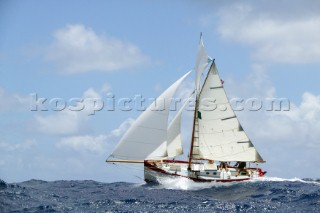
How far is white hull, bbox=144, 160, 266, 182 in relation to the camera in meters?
57.2

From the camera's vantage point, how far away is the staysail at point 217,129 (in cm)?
5725

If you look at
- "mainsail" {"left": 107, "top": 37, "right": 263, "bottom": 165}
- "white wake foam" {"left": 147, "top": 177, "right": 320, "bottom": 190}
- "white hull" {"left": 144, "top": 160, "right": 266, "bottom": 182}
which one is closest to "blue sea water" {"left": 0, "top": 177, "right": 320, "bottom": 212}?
"white wake foam" {"left": 147, "top": 177, "right": 320, "bottom": 190}

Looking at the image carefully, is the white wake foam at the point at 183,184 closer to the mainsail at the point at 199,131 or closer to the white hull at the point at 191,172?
the white hull at the point at 191,172

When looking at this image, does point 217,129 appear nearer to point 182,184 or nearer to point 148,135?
point 182,184

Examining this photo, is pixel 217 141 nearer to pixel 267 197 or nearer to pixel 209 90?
pixel 209 90

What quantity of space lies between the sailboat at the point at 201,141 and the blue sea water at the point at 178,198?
149 cm

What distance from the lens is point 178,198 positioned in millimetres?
47781

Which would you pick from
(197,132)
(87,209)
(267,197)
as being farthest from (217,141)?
(87,209)

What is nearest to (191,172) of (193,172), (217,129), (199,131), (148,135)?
(193,172)

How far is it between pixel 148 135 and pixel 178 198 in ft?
27.2

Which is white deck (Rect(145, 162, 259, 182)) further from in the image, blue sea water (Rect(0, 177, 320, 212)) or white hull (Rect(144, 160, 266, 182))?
blue sea water (Rect(0, 177, 320, 212))

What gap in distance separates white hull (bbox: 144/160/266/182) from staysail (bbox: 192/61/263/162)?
138cm

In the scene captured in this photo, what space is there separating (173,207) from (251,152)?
1961cm

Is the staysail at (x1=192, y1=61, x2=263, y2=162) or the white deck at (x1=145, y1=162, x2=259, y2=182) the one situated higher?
the staysail at (x1=192, y1=61, x2=263, y2=162)
